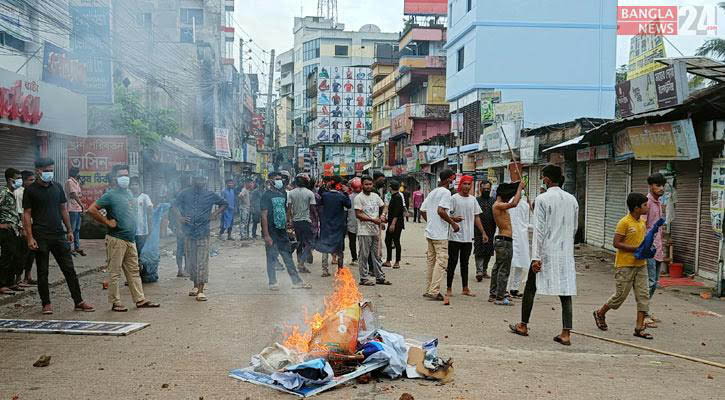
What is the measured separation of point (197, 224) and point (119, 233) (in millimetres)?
1190

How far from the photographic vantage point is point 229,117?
3528 centimetres

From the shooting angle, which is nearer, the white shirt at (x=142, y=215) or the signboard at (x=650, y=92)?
the white shirt at (x=142, y=215)

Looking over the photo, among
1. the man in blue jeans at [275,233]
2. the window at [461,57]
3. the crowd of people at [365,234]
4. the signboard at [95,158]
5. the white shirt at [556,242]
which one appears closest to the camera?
the white shirt at [556,242]

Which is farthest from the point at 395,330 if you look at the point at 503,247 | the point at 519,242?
the point at 519,242

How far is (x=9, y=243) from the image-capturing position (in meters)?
8.84

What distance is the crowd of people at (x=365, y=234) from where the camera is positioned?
21.3ft

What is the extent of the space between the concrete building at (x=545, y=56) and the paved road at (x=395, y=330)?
2678cm

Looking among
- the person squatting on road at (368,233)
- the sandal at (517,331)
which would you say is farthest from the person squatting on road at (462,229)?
the sandal at (517,331)

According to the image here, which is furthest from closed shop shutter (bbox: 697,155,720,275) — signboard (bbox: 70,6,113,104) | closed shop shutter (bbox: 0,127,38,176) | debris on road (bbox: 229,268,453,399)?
closed shop shutter (bbox: 0,127,38,176)

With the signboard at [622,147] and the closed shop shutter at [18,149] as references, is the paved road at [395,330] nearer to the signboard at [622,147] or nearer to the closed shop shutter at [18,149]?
the signboard at [622,147]

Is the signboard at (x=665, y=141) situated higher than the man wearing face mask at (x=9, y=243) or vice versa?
the signboard at (x=665, y=141)

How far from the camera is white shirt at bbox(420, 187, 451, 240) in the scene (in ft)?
28.7

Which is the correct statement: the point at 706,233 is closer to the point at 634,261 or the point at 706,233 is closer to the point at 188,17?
the point at 634,261

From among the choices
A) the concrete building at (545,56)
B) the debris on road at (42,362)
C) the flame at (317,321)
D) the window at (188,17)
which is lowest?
the debris on road at (42,362)
